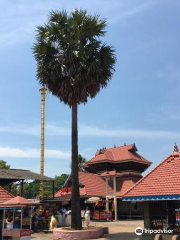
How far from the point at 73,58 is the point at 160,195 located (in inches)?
426

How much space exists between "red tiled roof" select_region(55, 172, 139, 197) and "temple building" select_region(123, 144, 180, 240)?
21.1m

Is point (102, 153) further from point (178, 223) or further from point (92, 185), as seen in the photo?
point (178, 223)

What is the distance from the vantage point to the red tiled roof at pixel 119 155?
42019mm

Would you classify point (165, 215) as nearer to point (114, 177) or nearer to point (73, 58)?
point (73, 58)

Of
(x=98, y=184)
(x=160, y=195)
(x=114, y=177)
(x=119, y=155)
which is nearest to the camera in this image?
(x=160, y=195)

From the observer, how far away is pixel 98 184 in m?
42.8

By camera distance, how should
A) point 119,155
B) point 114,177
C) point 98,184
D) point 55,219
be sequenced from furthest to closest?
point 119,155
point 98,184
point 114,177
point 55,219

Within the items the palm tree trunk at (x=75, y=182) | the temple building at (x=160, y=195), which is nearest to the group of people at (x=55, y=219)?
the palm tree trunk at (x=75, y=182)

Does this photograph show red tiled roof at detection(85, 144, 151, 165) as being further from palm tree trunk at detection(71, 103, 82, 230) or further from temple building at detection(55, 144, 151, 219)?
palm tree trunk at detection(71, 103, 82, 230)

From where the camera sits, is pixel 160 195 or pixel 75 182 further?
pixel 75 182

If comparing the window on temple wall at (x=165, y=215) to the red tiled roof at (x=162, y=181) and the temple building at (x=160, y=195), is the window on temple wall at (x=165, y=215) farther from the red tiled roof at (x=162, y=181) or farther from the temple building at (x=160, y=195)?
the red tiled roof at (x=162, y=181)

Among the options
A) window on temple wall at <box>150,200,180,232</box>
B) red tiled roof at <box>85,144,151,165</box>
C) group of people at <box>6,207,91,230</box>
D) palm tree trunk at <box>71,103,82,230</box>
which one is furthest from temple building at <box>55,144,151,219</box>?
window on temple wall at <box>150,200,180,232</box>

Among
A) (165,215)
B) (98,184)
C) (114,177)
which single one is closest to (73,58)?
(165,215)

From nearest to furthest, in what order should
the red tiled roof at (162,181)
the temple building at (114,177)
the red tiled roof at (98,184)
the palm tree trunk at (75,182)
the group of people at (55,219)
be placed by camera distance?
the red tiled roof at (162,181) < the palm tree trunk at (75,182) < the group of people at (55,219) < the temple building at (114,177) < the red tiled roof at (98,184)
